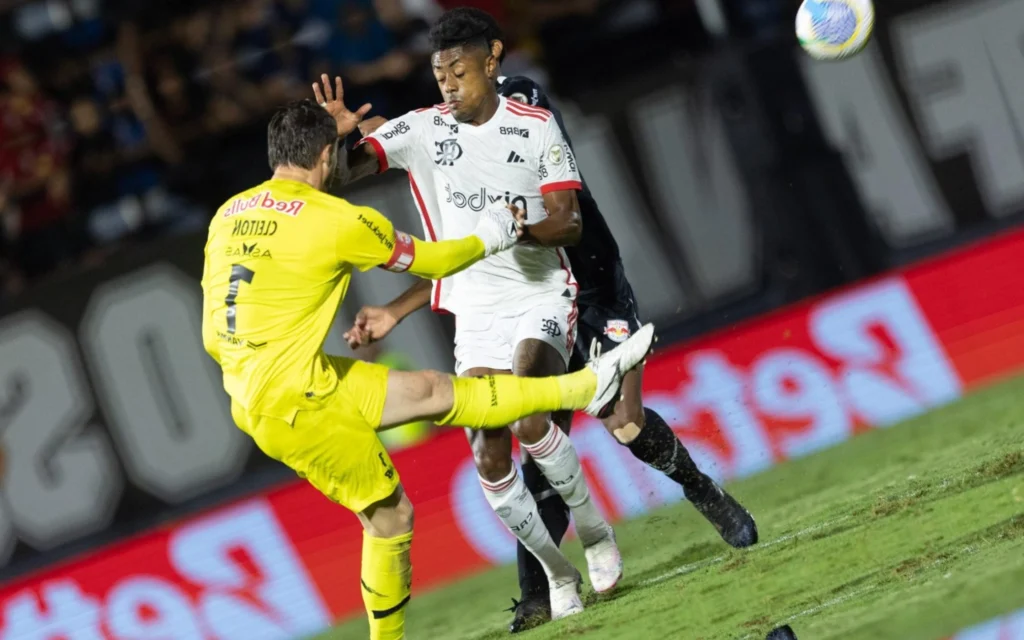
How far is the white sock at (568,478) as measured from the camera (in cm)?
616

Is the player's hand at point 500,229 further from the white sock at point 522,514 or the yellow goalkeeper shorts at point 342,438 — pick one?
the white sock at point 522,514

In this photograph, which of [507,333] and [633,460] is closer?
[507,333]

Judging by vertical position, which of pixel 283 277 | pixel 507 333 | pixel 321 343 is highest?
pixel 283 277

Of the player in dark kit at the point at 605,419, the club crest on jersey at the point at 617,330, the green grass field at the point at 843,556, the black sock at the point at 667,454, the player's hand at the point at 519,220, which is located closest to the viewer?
the green grass field at the point at 843,556

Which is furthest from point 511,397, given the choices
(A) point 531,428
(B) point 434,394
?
(A) point 531,428

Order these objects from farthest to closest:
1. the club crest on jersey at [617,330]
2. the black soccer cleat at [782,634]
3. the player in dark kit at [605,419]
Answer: the club crest on jersey at [617,330]
the player in dark kit at [605,419]
the black soccer cleat at [782,634]

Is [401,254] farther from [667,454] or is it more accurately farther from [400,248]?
[667,454]

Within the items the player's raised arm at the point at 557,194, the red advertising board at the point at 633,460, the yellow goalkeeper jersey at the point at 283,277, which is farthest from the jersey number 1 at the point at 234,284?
the red advertising board at the point at 633,460

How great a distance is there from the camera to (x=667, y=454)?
260 inches

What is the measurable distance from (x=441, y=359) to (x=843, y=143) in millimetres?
2789

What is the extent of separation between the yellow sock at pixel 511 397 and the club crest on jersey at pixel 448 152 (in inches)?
41.4

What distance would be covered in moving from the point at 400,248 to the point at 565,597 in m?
1.71

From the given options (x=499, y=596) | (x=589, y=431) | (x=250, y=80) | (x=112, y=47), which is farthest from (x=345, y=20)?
(x=499, y=596)

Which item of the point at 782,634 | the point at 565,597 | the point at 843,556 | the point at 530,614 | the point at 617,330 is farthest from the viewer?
the point at 617,330
